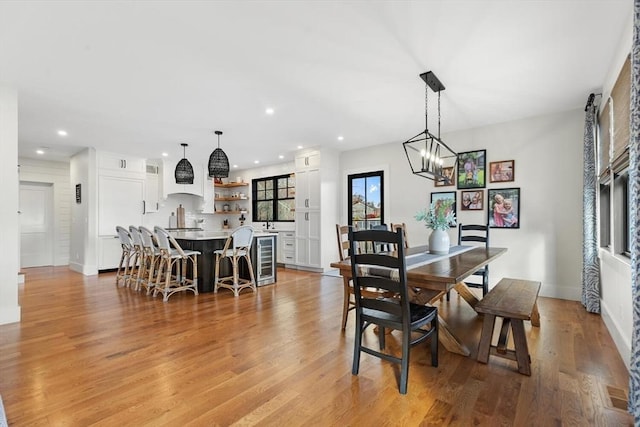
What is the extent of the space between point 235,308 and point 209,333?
0.84m

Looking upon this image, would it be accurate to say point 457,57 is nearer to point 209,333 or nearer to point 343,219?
point 209,333

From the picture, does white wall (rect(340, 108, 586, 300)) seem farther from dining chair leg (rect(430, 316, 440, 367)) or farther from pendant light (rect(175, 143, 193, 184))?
pendant light (rect(175, 143, 193, 184))

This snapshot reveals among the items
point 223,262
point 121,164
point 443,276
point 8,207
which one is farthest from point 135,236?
point 443,276

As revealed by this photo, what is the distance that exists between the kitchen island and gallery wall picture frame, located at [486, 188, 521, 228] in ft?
11.7

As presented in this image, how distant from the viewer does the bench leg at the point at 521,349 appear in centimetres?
214

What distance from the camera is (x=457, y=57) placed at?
108 inches

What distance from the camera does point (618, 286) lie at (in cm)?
272

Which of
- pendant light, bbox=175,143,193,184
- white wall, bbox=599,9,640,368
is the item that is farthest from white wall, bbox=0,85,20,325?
white wall, bbox=599,9,640,368

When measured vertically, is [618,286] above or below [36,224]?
below

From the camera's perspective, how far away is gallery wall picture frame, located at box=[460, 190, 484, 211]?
15.9 feet

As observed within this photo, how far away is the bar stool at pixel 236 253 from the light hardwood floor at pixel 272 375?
94 cm

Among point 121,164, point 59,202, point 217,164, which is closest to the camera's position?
point 217,164

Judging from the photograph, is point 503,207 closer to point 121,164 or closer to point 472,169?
point 472,169

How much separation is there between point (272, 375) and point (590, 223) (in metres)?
4.02
